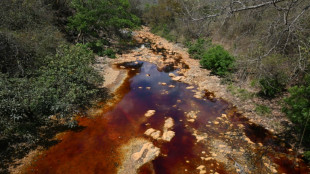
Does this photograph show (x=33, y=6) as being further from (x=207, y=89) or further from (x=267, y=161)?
(x=267, y=161)

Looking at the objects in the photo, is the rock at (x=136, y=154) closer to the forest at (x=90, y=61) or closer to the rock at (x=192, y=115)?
the forest at (x=90, y=61)

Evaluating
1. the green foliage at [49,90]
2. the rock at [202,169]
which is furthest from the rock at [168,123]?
the green foliage at [49,90]

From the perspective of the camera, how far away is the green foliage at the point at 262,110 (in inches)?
368

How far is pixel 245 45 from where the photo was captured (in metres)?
14.7

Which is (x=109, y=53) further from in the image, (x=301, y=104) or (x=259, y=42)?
(x=301, y=104)

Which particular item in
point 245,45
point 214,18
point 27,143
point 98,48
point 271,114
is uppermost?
point 214,18

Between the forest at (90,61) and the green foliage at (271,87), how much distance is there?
2.1 inches

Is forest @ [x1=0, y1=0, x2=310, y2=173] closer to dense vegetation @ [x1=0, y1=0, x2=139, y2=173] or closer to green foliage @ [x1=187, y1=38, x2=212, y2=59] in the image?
dense vegetation @ [x1=0, y1=0, x2=139, y2=173]

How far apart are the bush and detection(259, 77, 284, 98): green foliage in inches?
127

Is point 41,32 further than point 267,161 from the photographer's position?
Yes

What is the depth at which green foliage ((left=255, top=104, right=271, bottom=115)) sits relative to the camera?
9.35 metres

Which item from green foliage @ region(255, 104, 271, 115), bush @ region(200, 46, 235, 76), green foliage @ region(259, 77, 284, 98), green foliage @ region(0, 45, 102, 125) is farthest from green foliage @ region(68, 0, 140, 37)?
green foliage @ region(255, 104, 271, 115)

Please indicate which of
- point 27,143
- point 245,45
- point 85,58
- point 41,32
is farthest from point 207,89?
point 41,32

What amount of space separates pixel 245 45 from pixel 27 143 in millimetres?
15054
